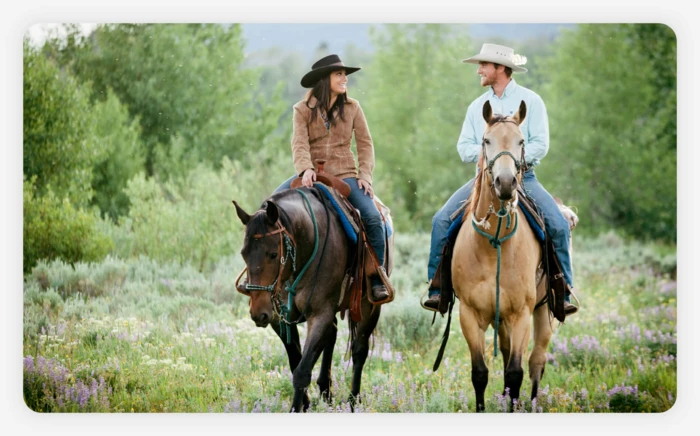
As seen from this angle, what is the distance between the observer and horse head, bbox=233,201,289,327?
5.96 m

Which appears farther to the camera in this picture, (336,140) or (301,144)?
(336,140)

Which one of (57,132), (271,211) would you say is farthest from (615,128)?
(57,132)

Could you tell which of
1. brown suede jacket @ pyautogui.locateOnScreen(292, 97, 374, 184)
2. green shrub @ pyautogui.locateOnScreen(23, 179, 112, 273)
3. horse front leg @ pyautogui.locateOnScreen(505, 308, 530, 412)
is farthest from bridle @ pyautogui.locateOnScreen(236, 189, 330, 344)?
green shrub @ pyautogui.locateOnScreen(23, 179, 112, 273)

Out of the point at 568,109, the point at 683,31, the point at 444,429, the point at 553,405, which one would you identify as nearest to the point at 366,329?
the point at 444,429

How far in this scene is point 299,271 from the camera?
6.54m

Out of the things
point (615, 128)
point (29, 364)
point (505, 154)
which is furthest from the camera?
point (615, 128)

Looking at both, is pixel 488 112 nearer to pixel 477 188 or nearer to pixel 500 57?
pixel 477 188

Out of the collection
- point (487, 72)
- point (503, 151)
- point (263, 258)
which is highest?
point (487, 72)

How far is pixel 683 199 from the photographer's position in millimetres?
7324

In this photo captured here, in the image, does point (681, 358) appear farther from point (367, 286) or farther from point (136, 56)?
point (136, 56)

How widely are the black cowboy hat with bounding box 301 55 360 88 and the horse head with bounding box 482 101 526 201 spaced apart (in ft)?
4.98

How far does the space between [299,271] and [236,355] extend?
6.39 ft

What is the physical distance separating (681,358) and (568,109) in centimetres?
483

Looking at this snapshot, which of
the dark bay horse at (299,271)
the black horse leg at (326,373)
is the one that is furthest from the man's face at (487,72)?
the black horse leg at (326,373)
